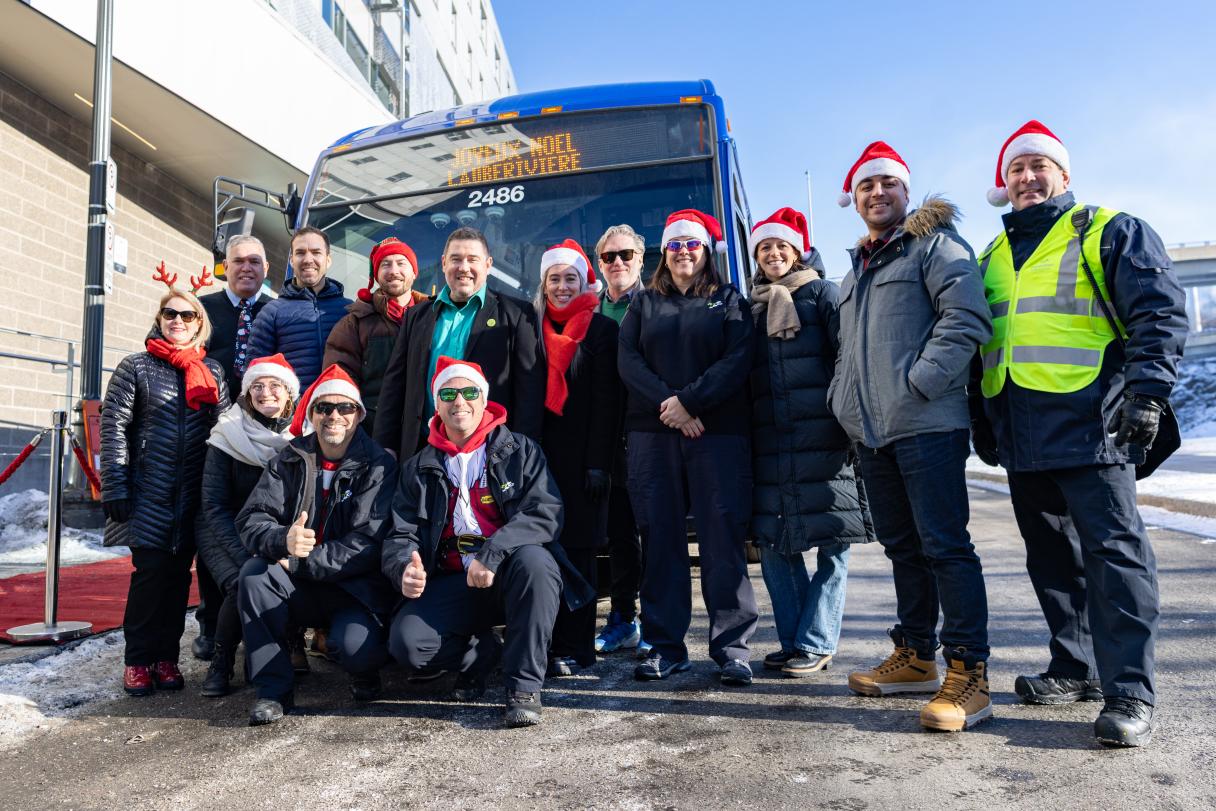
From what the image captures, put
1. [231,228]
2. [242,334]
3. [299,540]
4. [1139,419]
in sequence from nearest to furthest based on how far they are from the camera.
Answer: [1139,419] < [299,540] < [242,334] < [231,228]

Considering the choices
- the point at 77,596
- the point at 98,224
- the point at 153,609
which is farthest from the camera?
the point at 98,224

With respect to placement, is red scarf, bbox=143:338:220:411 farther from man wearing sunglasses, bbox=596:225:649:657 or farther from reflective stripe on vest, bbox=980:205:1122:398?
reflective stripe on vest, bbox=980:205:1122:398

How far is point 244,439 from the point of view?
3846mm

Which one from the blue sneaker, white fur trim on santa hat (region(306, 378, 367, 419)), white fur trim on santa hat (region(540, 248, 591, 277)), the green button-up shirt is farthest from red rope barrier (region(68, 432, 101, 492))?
the blue sneaker

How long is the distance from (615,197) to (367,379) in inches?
81.7

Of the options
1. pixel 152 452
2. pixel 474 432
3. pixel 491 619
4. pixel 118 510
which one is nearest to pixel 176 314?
pixel 152 452

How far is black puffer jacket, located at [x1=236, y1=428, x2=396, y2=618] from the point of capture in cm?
350

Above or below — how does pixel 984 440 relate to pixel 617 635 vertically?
above

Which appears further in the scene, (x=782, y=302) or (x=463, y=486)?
(x=782, y=302)

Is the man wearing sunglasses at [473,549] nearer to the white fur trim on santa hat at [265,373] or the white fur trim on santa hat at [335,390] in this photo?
the white fur trim on santa hat at [335,390]

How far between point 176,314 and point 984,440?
3.56 metres

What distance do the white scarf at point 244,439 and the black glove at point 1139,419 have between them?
3252 mm

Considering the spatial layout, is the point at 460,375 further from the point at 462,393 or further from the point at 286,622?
the point at 286,622

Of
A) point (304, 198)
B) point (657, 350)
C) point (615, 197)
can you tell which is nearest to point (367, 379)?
point (657, 350)
